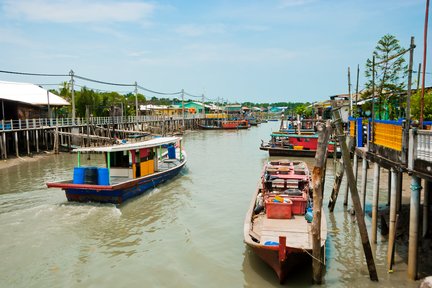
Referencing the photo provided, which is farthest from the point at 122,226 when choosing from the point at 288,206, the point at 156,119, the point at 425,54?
the point at 156,119

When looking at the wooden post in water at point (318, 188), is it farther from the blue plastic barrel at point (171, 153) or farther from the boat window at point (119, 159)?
the blue plastic barrel at point (171, 153)

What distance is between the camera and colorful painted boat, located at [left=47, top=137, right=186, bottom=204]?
14.3 m

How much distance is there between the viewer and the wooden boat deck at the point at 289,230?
27.9 ft

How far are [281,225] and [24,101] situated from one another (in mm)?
30751

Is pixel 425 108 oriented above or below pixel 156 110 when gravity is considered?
below

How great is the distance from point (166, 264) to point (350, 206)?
7.55 meters

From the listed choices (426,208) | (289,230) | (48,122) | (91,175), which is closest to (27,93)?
(48,122)

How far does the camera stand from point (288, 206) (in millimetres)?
9992

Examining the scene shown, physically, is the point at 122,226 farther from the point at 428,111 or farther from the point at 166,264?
the point at 428,111

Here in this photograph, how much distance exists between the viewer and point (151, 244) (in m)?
11.0

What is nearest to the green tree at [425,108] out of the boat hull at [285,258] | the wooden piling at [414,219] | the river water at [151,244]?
the river water at [151,244]

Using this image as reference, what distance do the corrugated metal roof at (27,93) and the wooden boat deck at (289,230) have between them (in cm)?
3073

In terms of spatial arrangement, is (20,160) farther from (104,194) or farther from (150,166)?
(104,194)

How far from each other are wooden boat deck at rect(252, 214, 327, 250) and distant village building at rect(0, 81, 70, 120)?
27.8 m
